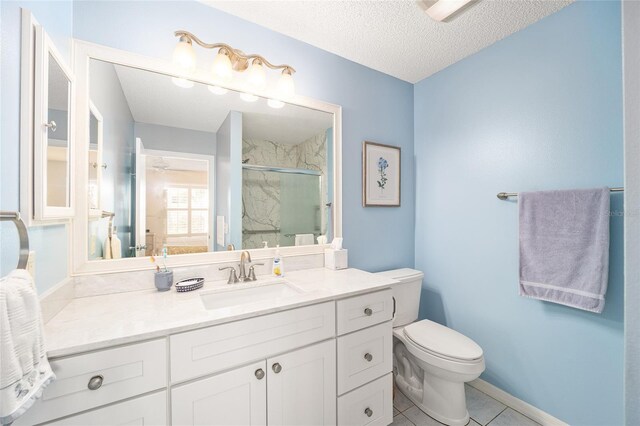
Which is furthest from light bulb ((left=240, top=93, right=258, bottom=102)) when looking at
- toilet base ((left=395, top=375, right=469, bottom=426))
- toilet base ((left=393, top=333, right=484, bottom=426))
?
toilet base ((left=395, top=375, right=469, bottom=426))

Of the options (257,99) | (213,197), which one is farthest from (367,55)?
(213,197)

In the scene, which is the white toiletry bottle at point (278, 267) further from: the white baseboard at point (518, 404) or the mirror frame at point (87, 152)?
the white baseboard at point (518, 404)

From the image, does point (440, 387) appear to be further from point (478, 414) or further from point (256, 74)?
point (256, 74)

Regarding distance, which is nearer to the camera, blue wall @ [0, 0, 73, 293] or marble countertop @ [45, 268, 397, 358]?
blue wall @ [0, 0, 73, 293]

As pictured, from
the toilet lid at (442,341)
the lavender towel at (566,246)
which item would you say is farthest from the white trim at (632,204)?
the toilet lid at (442,341)

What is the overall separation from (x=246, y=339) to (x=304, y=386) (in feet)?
1.27

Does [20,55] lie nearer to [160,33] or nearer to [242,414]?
[160,33]

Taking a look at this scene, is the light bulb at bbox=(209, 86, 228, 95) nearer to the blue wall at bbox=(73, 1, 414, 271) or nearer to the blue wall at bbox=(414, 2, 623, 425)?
the blue wall at bbox=(73, 1, 414, 271)

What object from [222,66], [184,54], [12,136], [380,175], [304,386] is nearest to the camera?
[12,136]

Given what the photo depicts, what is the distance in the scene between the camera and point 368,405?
1317 mm

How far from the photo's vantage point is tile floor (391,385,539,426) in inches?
58.9

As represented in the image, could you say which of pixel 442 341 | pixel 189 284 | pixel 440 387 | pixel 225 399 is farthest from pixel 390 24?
pixel 440 387

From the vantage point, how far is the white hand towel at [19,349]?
51 centimetres

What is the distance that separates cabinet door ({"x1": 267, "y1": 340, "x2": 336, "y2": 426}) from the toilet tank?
0.81 m
